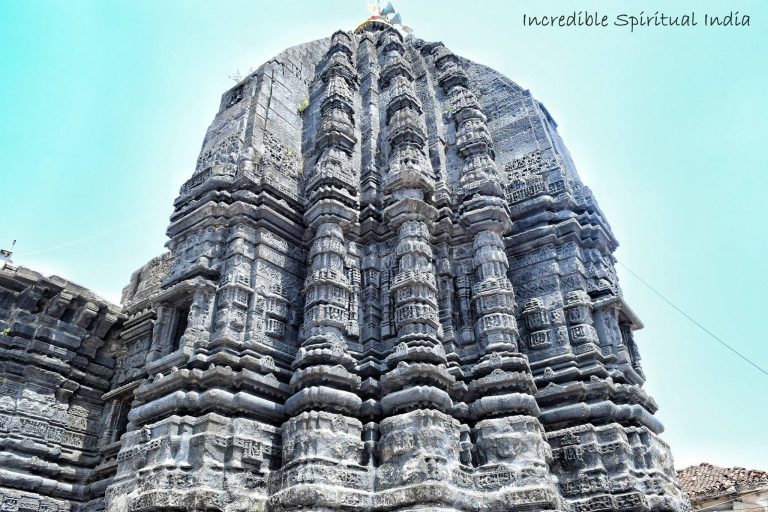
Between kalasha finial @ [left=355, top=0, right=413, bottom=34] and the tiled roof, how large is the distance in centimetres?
2052

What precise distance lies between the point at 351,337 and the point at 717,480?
17.0 meters

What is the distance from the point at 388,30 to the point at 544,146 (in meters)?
8.49

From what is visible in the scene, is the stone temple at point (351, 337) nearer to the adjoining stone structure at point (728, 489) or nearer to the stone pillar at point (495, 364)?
the stone pillar at point (495, 364)

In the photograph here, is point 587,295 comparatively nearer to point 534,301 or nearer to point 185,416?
point 534,301

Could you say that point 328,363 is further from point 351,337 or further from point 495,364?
point 495,364

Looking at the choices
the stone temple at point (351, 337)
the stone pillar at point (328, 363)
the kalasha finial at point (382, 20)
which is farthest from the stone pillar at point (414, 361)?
the kalasha finial at point (382, 20)

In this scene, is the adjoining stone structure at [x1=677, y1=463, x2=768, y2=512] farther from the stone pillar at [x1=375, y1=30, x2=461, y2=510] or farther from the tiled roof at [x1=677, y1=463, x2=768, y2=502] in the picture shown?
the stone pillar at [x1=375, y1=30, x2=461, y2=510]

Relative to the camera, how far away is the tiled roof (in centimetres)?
1862

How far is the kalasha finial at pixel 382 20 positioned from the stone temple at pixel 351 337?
6350 millimetres

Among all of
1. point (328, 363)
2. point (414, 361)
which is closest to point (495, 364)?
point (414, 361)

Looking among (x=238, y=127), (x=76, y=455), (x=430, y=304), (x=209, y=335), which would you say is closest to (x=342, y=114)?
(x=238, y=127)

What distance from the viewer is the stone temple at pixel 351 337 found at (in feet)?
30.4

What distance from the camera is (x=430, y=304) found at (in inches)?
456

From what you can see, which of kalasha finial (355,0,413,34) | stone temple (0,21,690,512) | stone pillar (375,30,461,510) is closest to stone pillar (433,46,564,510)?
stone temple (0,21,690,512)
